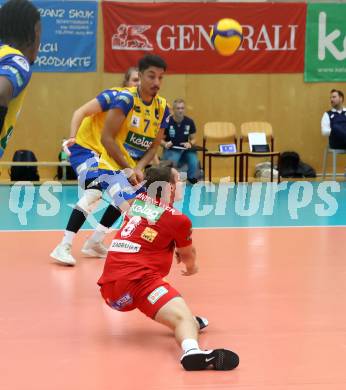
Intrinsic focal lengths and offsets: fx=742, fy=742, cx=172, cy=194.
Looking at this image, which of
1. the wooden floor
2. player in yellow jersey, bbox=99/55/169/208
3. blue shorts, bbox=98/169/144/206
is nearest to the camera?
the wooden floor

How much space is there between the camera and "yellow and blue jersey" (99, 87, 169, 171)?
6.21 meters

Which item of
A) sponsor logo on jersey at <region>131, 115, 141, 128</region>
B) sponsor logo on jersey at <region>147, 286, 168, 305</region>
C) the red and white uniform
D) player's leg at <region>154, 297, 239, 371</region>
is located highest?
sponsor logo on jersey at <region>131, 115, 141, 128</region>

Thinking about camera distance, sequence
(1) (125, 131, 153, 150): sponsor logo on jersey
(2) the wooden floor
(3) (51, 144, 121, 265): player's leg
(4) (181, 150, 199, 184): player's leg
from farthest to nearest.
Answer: (4) (181, 150, 199, 184): player's leg, (3) (51, 144, 121, 265): player's leg, (1) (125, 131, 153, 150): sponsor logo on jersey, (2) the wooden floor

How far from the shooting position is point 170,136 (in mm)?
14266

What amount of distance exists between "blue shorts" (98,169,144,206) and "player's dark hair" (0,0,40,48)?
11.1ft

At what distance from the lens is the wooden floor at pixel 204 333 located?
3.73 m

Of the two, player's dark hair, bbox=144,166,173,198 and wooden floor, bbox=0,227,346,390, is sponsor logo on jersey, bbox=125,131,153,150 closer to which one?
wooden floor, bbox=0,227,346,390

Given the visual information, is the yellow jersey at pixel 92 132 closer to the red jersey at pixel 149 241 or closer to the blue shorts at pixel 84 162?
the blue shorts at pixel 84 162

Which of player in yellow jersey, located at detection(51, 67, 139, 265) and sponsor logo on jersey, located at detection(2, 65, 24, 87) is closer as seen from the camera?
sponsor logo on jersey, located at detection(2, 65, 24, 87)

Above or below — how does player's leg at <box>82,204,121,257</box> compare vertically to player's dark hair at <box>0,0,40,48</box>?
below

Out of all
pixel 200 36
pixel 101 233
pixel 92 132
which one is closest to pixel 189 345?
pixel 101 233

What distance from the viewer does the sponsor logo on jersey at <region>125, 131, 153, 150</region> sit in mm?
6316

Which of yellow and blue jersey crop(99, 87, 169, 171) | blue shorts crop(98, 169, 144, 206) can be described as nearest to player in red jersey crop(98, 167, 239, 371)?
blue shorts crop(98, 169, 144, 206)

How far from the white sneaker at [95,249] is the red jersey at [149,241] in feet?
8.37
